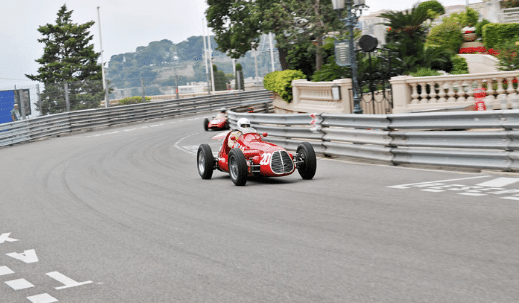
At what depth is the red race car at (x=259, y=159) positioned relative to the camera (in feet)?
37.7

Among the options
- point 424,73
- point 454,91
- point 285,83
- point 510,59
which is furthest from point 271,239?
point 285,83

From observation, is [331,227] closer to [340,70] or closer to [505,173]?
[505,173]

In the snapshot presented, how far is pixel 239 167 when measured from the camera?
37.4 ft

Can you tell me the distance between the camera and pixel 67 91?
116 feet

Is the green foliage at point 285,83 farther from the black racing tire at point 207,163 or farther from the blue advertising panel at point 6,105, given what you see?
the black racing tire at point 207,163

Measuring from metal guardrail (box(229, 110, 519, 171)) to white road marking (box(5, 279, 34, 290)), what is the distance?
7849mm

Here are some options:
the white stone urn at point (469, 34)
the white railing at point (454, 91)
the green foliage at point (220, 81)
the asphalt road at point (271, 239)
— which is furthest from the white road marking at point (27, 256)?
the green foliage at point (220, 81)

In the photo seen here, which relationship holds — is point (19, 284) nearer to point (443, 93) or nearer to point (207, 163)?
point (207, 163)

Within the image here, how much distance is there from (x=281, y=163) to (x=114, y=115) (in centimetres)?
2720

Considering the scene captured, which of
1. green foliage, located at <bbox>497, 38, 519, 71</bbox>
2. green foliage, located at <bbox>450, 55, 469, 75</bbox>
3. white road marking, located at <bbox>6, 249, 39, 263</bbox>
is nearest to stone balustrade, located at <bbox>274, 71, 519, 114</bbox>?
green foliage, located at <bbox>497, 38, 519, 71</bbox>

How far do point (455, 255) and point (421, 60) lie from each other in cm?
2031

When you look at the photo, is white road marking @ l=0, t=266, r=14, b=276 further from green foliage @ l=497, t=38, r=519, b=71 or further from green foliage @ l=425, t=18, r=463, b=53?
green foliage @ l=425, t=18, r=463, b=53

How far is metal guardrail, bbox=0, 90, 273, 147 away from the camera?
97.6ft

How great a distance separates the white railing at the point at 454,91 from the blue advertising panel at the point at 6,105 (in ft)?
63.4
